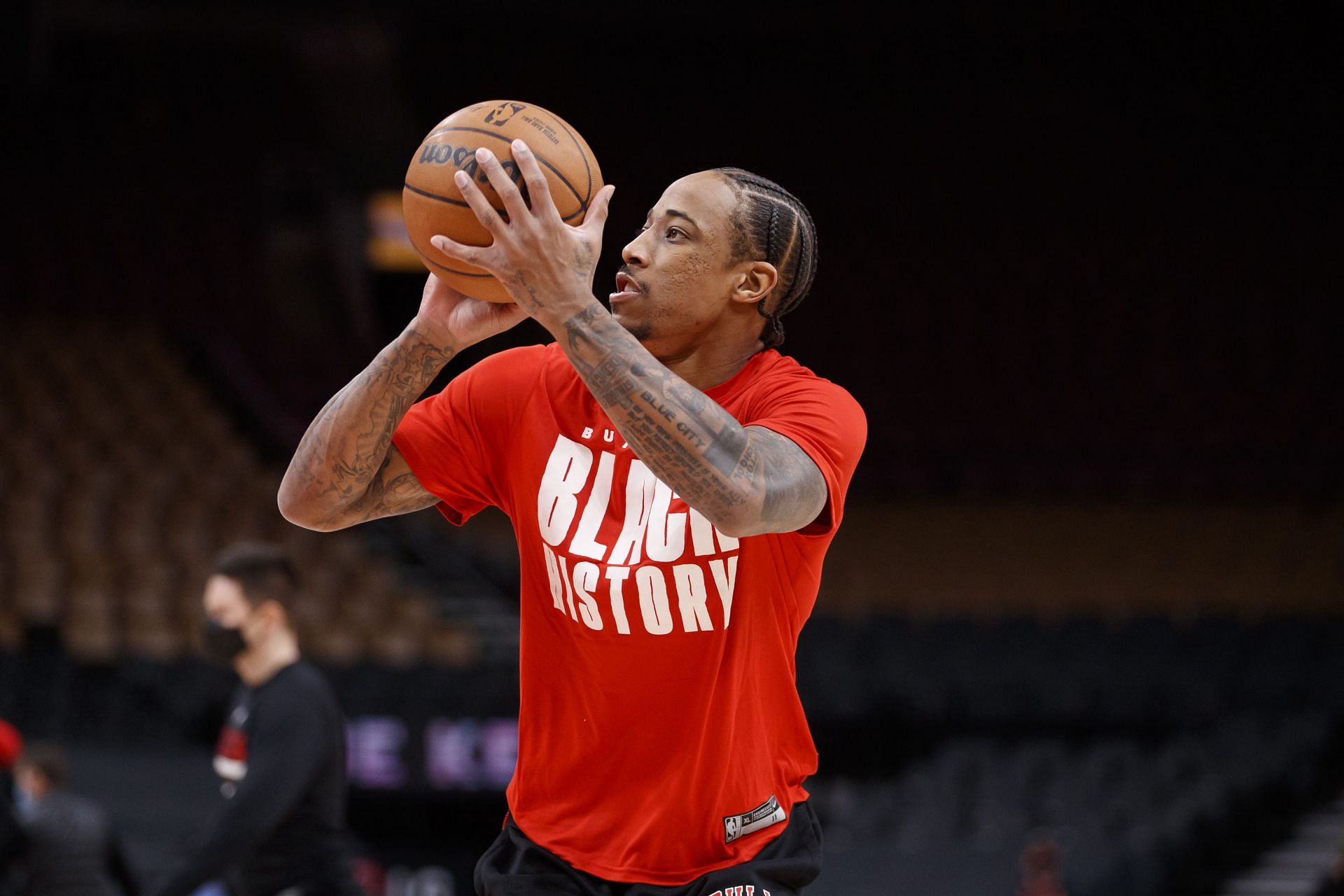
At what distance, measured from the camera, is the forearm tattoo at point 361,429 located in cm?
238

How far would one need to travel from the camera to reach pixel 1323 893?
7.40m

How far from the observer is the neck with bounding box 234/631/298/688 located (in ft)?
14.9

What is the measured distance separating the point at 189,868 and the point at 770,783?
7.47 ft

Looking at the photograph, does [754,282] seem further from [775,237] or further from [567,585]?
[567,585]

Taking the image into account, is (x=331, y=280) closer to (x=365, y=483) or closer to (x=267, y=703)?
(x=267, y=703)

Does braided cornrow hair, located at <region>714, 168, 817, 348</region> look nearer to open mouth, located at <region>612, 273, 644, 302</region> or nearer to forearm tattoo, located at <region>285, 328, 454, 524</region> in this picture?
open mouth, located at <region>612, 273, 644, 302</region>

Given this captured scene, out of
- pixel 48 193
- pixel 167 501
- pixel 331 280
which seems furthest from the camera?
pixel 331 280

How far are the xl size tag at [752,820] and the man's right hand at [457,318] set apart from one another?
847mm

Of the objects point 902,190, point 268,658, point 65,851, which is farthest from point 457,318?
point 902,190

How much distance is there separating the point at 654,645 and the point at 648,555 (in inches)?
5.6

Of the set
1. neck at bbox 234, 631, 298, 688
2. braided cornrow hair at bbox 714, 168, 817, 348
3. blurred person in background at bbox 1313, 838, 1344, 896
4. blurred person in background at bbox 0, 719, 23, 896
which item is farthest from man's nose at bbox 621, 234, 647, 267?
blurred person in background at bbox 1313, 838, 1344, 896

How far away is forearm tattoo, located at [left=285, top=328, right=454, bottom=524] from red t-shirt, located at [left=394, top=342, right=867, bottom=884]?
0.11 meters

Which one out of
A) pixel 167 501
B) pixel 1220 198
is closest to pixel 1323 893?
pixel 167 501

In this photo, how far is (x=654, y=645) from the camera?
7.65 ft
